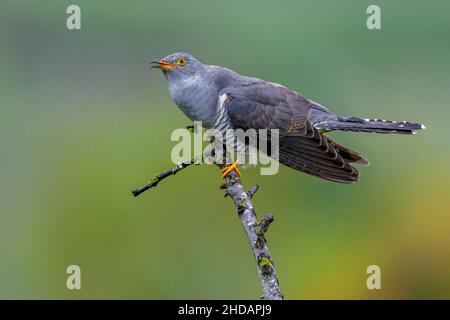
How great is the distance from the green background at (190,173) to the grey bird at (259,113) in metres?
2.02

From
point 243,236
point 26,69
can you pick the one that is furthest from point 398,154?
point 26,69

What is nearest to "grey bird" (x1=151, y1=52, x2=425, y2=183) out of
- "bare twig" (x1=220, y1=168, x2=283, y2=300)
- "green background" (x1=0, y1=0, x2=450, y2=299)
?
"bare twig" (x1=220, y1=168, x2=283, y2=300)

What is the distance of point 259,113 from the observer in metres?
4.59

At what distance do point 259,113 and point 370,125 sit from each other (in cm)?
66

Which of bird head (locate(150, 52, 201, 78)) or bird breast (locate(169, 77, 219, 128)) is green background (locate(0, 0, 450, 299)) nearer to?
bird breast (locate(169, 77, 219, 128))

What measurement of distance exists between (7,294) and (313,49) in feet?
19.2

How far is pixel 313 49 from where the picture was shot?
10.8 m

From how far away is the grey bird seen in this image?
4.41m

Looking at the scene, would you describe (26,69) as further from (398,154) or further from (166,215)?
(398,154)

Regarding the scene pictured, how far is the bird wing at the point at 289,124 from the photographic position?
4.30m

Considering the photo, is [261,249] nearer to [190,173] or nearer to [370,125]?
[370,125]

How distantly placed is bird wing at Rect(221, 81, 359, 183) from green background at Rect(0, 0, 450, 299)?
6.62 ft

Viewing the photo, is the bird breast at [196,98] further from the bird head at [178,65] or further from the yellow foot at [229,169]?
the yellow foot at [229,169]

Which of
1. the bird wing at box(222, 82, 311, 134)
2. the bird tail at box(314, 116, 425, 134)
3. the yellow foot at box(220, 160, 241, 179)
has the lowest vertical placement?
the yellow foot at box(220, 160, 241, 179)
